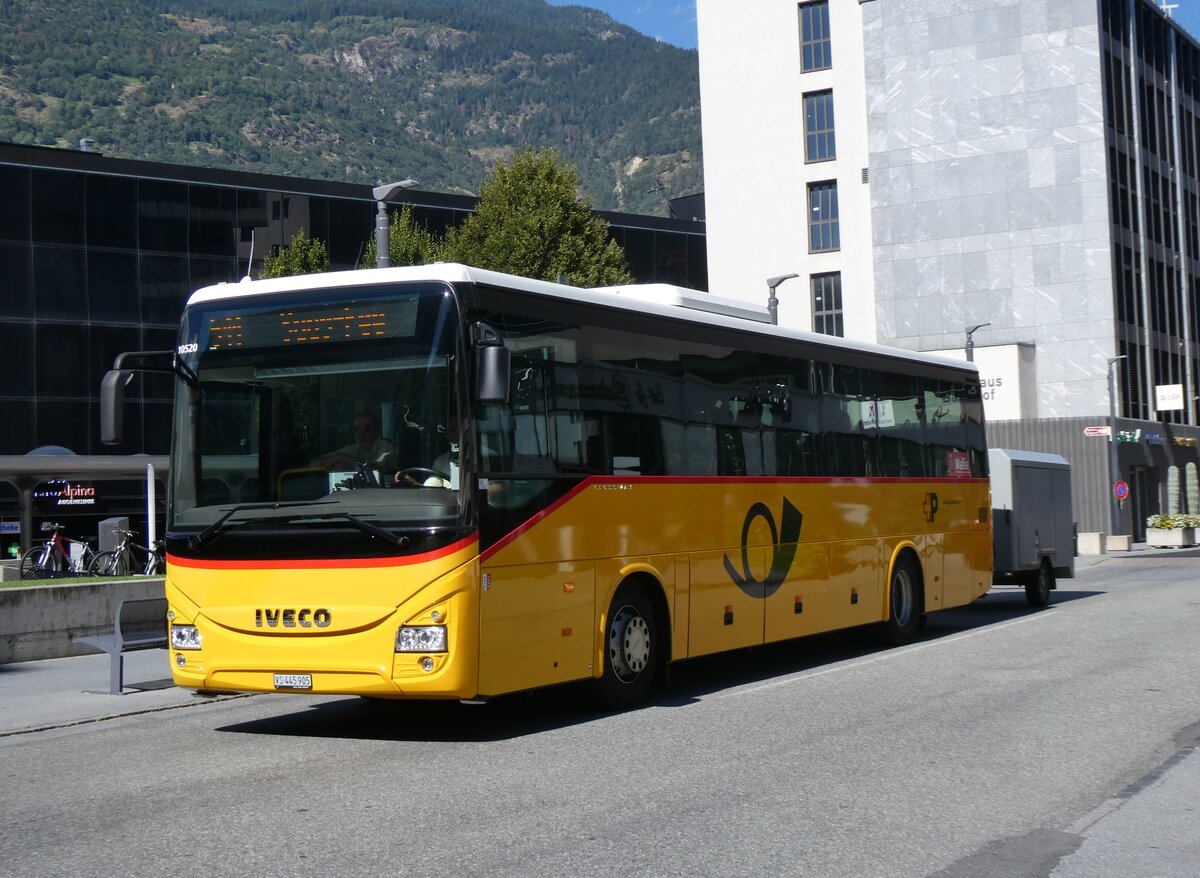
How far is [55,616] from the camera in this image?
1778cm

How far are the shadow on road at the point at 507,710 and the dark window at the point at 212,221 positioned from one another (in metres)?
34.6

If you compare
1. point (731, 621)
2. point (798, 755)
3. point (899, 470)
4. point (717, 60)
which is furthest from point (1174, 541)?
point (798, 755)

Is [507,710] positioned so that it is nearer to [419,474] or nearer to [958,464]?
[419,474]

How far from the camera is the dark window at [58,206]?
44.7m

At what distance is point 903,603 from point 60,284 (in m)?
34.1

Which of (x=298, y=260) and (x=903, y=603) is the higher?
(x=298, y=260)

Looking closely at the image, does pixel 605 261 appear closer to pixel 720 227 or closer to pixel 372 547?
pixel 372 547

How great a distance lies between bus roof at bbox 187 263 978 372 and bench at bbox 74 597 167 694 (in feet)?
12.7

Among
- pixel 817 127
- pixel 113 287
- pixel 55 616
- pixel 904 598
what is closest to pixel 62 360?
pixel 113 287

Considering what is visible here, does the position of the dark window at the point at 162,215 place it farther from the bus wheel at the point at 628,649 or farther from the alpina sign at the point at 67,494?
the bus wheel at the point at 628,649

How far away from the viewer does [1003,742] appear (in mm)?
10156

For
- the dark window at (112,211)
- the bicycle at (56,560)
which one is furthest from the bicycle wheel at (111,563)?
the dark window at (112,211)

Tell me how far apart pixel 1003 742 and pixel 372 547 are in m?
4.41

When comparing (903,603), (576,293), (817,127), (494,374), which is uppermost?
(817,127)
